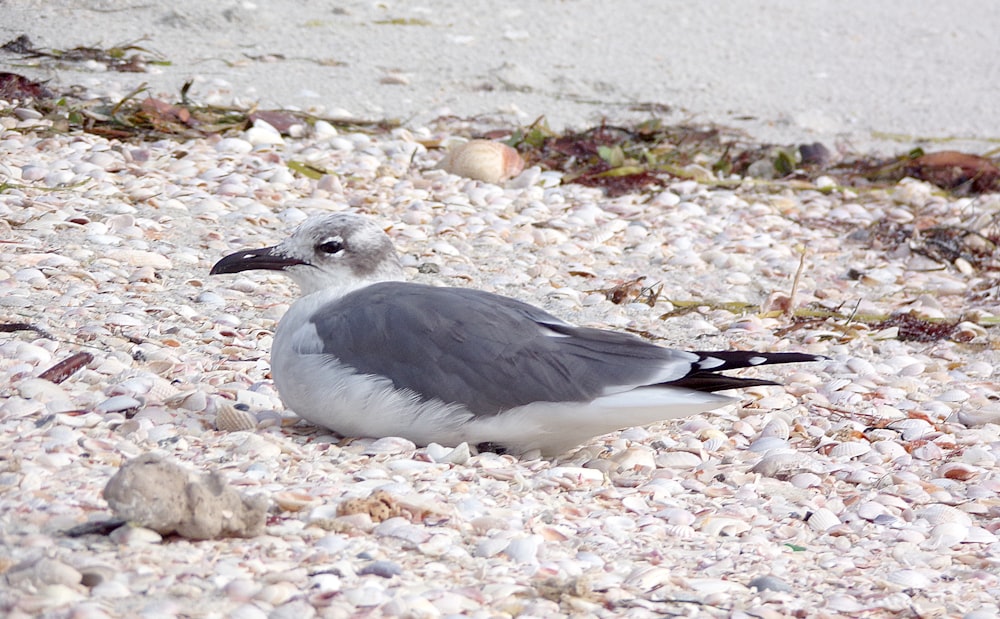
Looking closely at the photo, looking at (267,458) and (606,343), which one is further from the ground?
(606,343)

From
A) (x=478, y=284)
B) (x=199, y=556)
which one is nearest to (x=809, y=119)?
(x=478, y=284)

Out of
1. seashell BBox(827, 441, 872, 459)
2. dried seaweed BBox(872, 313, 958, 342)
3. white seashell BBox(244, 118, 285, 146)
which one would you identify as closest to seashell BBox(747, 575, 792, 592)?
seashell BBox(827, 441, 872, 459)

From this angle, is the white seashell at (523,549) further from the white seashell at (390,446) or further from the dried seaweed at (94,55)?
the dried seaweed at (94,55)

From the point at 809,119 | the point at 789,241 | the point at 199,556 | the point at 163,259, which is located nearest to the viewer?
the point at 199,556

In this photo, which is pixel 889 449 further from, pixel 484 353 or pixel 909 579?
pixel 484 353

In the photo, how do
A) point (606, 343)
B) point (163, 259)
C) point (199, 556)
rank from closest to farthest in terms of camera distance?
point (199, 556) → point (606, 343) → point (163, 259)

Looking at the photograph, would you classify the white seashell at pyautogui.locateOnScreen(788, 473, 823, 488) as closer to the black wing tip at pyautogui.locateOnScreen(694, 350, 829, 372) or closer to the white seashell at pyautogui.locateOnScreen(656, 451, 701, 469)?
the white seashell at pyautogui.locateOnScreen(656, 451, 701, 469)

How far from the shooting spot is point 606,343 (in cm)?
342

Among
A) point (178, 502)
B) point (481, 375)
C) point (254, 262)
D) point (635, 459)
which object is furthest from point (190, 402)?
point (635, 459)

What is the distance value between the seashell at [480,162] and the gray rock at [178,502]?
4.01 m

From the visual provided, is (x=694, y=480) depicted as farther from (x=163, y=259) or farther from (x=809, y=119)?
(x=809, y=119)

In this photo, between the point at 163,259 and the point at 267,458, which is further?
the point at 163,259

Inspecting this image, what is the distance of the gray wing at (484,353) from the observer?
3.31 meters

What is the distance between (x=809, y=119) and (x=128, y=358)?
18.9 ft
